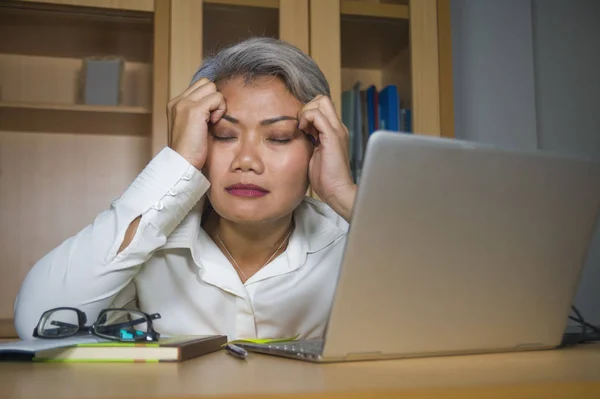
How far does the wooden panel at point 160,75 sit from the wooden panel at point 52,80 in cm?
7

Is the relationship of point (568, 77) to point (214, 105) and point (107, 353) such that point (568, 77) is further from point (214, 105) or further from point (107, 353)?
point (107, 353)

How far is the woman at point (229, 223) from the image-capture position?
3.92 ft

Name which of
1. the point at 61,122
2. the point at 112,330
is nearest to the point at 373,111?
the point at 61,122

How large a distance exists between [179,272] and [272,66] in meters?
0.50

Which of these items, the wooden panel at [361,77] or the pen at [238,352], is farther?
the wooden panel at [361,77]

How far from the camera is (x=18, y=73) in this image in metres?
2.21

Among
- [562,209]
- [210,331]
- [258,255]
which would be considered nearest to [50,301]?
[210,331]

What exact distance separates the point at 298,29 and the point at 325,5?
13 centimetres

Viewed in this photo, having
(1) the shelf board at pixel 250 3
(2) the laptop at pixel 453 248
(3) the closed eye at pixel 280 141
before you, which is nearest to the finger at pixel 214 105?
(3) the closed eye at pixel 280 141

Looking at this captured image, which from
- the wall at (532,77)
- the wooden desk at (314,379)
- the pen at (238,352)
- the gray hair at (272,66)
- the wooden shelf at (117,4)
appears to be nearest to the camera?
the wooden desk at (314,379)

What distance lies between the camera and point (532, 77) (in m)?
2.68

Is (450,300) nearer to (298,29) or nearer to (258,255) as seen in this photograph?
(258,255)

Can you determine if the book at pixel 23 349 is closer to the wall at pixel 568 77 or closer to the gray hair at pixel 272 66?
the gray hair at pixel 272 66

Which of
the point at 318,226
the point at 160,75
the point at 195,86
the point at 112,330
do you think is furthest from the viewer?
the point at 160,75
